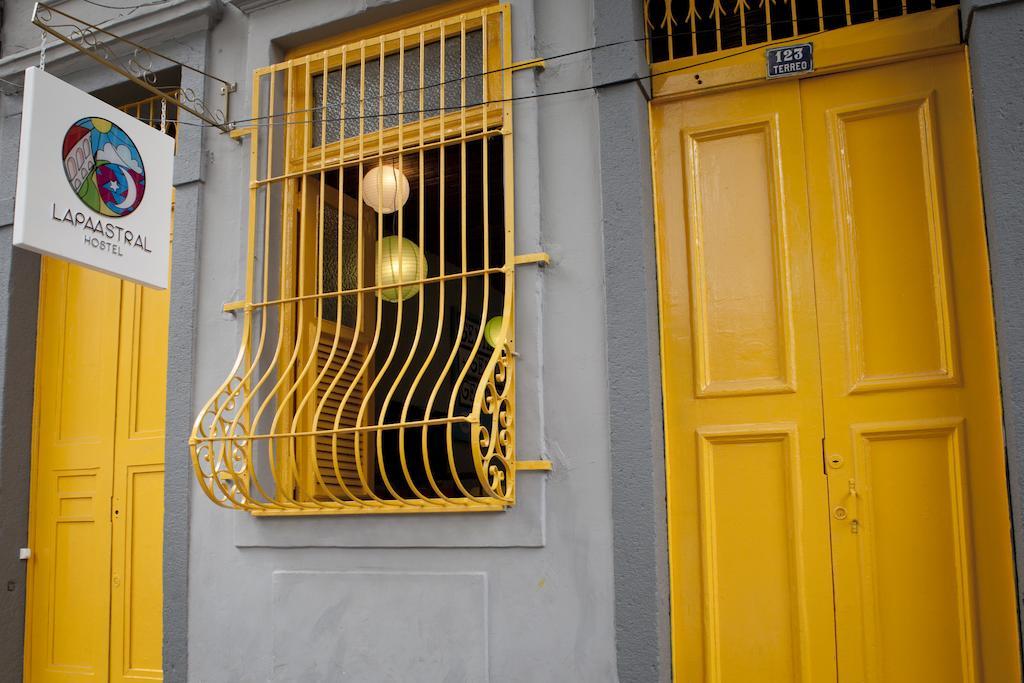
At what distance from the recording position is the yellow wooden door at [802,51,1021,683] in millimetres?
3977

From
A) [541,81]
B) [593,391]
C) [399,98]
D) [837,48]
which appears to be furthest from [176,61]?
[837,48]

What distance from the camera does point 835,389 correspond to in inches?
169

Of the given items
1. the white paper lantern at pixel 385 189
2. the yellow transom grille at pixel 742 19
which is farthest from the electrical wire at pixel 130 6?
the yellow transom grille at pixel 742 19

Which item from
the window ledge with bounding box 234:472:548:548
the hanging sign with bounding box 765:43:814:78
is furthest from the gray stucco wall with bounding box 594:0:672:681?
the hanging sign with bounding box 765:43:814:78

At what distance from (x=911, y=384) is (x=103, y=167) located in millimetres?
3760

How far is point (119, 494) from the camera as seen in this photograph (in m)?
6.07

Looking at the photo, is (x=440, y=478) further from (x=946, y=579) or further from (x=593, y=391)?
(x=946, y=579)

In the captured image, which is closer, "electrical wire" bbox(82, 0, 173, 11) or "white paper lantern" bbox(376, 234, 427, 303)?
"white paper lantern" bbox(376, 234, 427, 303)

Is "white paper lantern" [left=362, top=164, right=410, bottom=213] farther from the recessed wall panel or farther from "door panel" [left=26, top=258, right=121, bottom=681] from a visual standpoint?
"door panel" [left=26, top=258, right=121, bottom=681]

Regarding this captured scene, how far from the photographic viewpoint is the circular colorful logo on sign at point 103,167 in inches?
191

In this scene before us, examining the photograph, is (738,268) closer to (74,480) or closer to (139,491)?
(139,491)

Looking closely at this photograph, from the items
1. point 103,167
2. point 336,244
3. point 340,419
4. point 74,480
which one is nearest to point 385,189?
point 336,244

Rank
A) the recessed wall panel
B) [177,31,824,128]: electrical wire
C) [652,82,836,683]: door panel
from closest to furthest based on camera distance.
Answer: [652,82,836,683]: door panel
the recessed wall panel
[177,31,824,128]: electrical wire

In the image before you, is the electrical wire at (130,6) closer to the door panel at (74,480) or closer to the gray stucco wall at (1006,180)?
the door panel at (74,480)
